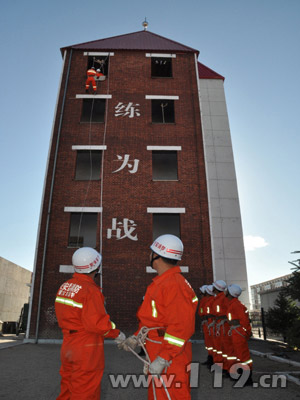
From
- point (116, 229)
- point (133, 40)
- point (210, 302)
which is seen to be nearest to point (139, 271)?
point (116, 229)

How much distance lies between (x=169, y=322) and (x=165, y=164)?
12.5m

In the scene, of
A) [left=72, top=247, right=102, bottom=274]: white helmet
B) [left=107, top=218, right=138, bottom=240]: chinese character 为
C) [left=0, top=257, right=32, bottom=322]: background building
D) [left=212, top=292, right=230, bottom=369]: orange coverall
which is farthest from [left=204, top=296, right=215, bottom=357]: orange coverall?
[left=0, top=257, right=32, bottom=322]: background building

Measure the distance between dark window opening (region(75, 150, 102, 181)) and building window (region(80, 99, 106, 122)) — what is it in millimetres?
1980

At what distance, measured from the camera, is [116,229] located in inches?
467

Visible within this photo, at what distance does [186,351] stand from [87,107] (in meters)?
14.3

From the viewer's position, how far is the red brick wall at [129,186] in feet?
36.5

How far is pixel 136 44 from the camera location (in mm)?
16453

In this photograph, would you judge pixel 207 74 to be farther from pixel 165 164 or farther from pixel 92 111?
pixel 92 111

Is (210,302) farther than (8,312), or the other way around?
(8,312)

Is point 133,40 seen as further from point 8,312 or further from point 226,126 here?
point 8,312

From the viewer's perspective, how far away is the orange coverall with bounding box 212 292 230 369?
590 cm

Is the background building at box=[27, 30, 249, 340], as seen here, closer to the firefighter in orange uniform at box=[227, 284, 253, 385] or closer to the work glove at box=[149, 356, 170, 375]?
the firefighter in orange uniform at box=[227, 284, 253, 385]

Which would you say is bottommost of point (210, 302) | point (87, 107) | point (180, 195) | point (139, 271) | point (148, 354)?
point (148, 354)

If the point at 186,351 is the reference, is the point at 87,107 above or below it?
above
